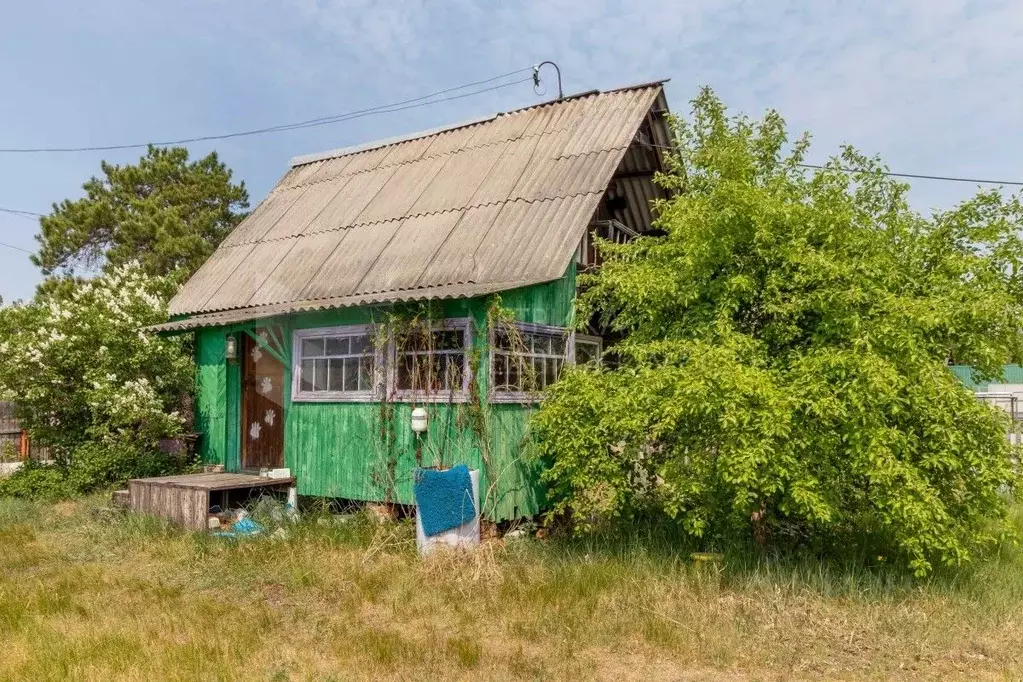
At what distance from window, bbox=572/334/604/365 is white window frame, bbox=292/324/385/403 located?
10.1 feet

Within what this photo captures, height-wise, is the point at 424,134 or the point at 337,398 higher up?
the point at 424,134

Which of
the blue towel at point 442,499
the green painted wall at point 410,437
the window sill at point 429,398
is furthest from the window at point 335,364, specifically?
the blue towel at point 442,499

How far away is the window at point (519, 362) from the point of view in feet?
26.8

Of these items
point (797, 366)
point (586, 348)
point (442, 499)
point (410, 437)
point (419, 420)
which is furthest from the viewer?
point (586, 348)

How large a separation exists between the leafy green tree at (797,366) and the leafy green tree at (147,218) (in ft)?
69.8

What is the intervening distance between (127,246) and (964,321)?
26064mm

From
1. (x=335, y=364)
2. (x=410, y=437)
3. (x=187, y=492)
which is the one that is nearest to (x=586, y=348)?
(x=410, y=437)

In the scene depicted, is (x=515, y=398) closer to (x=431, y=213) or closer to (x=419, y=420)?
(x=419, y=420)

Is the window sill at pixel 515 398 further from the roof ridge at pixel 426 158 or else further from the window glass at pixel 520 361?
the roof ridge at pixel 426 158

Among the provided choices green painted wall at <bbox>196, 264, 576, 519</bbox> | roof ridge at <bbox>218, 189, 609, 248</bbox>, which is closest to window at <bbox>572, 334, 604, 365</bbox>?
green painted wall at <bbox>196, 264, 576, 519</bbox>

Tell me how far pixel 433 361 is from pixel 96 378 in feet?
19.1

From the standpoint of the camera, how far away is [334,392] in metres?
9.41

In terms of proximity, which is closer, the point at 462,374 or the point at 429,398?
the point at 462,374

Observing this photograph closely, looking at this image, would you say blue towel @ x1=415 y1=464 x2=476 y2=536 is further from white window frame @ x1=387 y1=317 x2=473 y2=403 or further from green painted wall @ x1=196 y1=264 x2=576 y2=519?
white window frame @ x1=387 y1=317 x2=473 y2=403
